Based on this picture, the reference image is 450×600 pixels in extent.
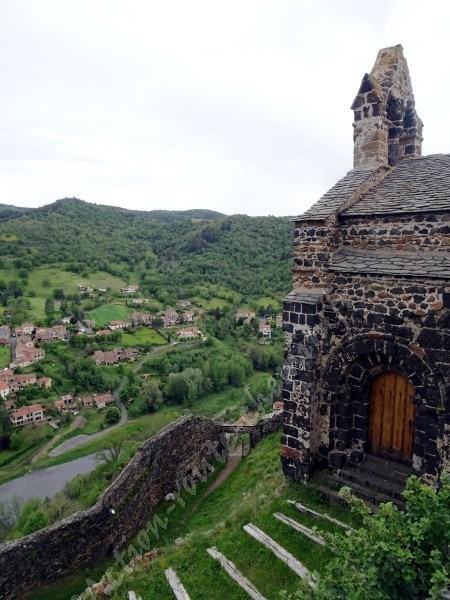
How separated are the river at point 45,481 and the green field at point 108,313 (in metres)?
29.9

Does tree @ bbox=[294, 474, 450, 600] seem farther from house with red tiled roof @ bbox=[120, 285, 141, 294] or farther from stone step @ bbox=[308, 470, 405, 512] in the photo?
house with red tiled roof @ bbox=[120, 285, 141, 294]

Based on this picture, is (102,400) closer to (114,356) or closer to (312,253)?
(114,356)

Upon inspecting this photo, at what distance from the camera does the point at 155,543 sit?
1105 centimetres

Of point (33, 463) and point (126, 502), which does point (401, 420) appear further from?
point (33, 463)

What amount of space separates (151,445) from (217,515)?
119 inches

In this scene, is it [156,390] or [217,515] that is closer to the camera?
[217,515]

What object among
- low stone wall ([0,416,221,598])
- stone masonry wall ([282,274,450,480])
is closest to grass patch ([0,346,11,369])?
low stone wall ([0,416,221,598])

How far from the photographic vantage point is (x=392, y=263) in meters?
7.45

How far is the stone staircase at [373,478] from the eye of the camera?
7.48 m

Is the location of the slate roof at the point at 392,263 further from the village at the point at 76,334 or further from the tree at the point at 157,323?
the tree at the point at 157,323

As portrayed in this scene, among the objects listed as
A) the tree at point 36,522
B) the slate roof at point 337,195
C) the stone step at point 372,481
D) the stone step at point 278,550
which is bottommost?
the tree at point 36,522

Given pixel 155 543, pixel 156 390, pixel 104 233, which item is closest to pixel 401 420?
pixel 155 543

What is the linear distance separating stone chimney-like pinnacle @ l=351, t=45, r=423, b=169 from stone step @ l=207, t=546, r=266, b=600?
821 centimetres

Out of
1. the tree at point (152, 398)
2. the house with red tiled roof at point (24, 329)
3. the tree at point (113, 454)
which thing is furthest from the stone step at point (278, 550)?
the house with red tiled roof at point (24, 329)
